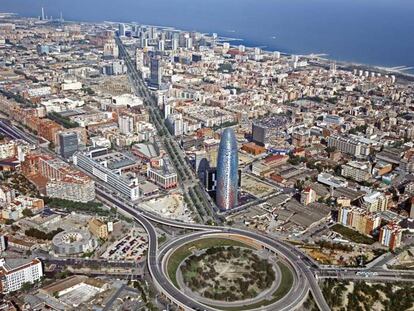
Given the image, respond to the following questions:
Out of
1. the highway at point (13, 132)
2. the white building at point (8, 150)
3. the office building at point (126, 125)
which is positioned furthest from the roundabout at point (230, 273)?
the highway at point (13, 132)

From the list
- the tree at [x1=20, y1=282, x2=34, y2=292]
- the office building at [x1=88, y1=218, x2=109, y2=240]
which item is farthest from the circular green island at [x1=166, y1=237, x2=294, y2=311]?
the tree at [x1=20, y1=282, x2=34, y2=292]

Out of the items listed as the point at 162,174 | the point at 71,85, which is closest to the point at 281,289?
the point at 162,174

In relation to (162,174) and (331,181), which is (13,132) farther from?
(331,181)

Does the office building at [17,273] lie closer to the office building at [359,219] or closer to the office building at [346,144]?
the office building at [359,219]

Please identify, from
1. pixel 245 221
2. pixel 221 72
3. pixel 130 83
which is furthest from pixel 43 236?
pixel 221 72

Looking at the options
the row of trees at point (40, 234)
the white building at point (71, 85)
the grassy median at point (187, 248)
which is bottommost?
the grassy median at point (187, 248)

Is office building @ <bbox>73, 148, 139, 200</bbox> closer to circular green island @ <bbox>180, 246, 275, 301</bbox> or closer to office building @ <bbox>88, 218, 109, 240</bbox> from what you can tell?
office building @ <bbox>88, 218, 109, 240</bbox>

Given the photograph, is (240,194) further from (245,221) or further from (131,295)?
(131,295)
